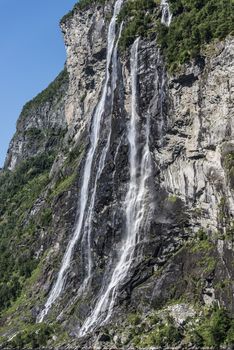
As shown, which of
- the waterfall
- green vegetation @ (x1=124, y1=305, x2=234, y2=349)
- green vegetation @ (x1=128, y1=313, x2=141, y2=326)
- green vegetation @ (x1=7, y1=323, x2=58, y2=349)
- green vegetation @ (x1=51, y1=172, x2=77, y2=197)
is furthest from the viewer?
green vegetation @ (x1=51, y1=172, x2=77, y2=197)

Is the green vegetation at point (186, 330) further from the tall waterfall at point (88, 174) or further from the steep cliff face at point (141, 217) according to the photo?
the tall waterfall at point (88, 174)

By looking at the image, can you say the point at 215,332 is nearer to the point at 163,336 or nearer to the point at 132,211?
the point at 163,336

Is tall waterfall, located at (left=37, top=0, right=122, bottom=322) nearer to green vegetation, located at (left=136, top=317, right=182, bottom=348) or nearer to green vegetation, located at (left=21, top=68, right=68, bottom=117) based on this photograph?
green vegetation, located at (left=136, top=317, right=182, bottom=348)

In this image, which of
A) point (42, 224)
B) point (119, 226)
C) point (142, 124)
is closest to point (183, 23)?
point (142, 124)

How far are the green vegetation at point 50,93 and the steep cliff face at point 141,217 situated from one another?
239 feet

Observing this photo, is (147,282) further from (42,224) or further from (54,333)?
(42,224)

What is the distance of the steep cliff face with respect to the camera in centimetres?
7706

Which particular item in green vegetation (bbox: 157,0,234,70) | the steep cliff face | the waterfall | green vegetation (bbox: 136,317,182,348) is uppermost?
the waterfall

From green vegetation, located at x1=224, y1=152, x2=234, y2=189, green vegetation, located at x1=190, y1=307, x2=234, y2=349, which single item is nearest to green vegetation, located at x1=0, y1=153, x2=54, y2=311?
green vegetation, located at x1=224, y1=152, x2=234, y2=189

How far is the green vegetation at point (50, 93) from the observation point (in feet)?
608

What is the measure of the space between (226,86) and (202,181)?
10.9 m

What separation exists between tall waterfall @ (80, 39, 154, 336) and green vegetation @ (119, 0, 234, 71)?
3.95 meters

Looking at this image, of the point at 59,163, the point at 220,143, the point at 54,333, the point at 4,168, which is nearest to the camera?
the point at 220,143

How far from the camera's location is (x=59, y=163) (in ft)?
423
